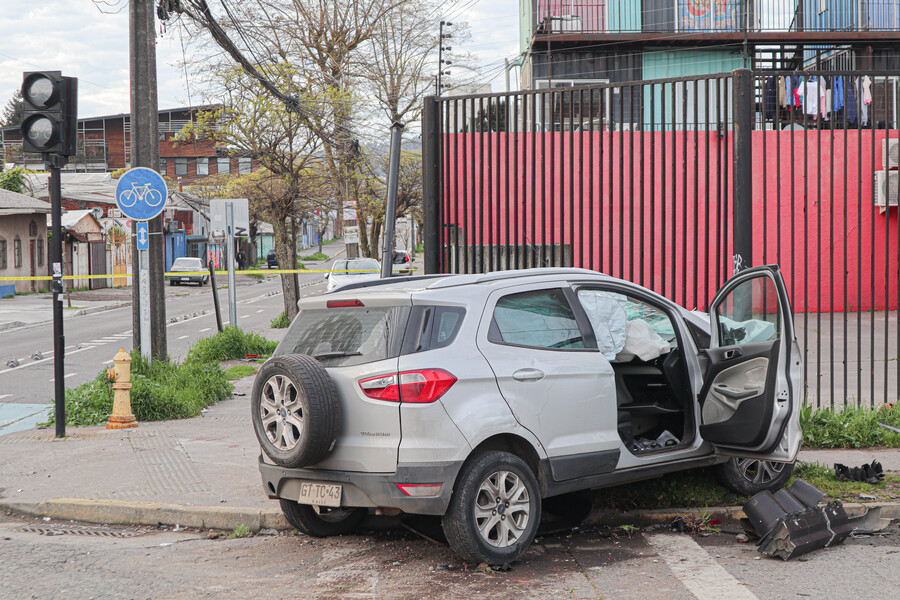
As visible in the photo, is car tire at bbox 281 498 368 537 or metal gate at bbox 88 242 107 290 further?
metal gate at bbox 88 242 107 290

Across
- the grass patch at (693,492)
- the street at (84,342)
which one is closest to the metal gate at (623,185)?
the grass patch at (693,492)

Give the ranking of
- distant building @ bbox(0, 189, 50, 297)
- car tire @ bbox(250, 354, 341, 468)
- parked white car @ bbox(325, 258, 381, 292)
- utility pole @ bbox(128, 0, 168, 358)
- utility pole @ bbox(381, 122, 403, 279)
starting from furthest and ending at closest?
distant building @ bbox(0, 189, 50, 297)
parked white car @ bbox(325, 258, 381, 292)
utility pole @ bbox(128, 0, 168, 358)
utility pole @ bbox(381, 122, 403, 279)
car tire @ bbox(250, 354, 341, 468)

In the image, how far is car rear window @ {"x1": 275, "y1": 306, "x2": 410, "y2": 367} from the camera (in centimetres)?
508

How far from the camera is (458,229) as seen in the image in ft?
30.1

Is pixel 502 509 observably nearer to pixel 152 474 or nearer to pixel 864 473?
pixel 864 473

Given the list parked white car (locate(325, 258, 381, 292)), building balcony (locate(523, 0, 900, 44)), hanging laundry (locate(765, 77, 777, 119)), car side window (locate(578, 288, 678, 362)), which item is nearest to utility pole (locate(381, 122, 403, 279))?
car side window (locate(578, 288, 678, 362))

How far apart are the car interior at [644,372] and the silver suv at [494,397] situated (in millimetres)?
17

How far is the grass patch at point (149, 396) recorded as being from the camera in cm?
1036

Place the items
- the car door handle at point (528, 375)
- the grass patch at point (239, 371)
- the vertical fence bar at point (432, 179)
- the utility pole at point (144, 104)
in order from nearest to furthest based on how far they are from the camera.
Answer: the car door handle at point (528, 375) → the vertical fence bar at point (432, 179) → the utility pole at point (144, 104) → the grass patch at point (239, 371)

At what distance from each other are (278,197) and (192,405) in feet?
55.0

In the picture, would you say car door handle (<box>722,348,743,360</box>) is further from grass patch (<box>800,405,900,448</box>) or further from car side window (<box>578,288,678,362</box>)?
grass patch (<box>800,405,900,448</box>)

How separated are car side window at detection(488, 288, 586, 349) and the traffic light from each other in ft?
18.2

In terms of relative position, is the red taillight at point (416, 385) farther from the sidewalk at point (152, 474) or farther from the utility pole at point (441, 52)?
the utility pole at point (441, 52)

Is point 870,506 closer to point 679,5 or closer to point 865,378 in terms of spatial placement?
point 865,378
